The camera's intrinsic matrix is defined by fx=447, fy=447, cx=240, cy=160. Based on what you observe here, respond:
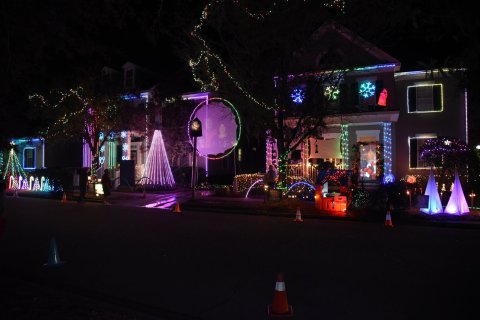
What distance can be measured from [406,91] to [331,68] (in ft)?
23.7

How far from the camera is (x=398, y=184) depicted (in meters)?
16.1

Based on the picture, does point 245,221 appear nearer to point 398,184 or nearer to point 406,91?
point 398,184

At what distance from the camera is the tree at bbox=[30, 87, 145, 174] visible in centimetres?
2561

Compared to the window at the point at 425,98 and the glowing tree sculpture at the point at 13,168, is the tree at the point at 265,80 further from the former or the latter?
the glowing tree sculpture at the point at 13,168

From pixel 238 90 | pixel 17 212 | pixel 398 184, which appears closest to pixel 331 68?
pixel 238 90

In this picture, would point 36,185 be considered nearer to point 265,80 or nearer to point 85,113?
point 85,113

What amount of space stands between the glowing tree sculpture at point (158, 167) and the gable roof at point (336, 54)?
960 centimetres

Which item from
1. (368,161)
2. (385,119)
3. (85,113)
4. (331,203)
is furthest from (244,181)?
(85,113)

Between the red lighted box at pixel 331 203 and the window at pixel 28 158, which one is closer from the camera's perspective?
the red lighted box at pixel 331 203

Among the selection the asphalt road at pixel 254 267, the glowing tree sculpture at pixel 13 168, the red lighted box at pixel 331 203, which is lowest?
the asphalt road at pixel 254 267

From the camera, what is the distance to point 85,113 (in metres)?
25.8

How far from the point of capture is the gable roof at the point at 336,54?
18859mm

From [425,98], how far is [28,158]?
109 feet

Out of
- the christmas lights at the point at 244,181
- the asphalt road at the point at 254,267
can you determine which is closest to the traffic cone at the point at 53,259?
the asphalt road at the point at 254,267
